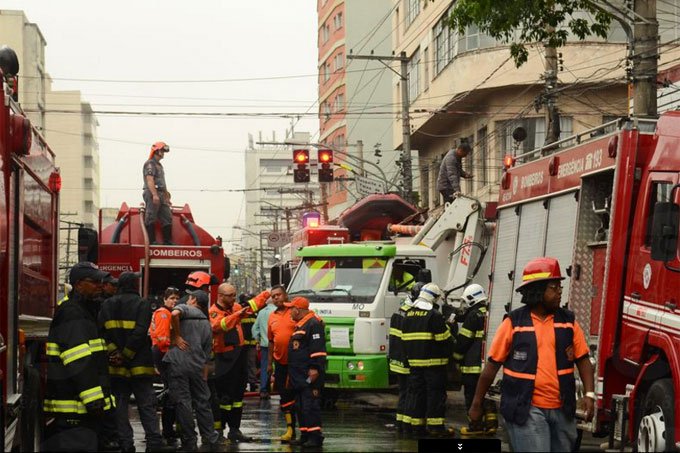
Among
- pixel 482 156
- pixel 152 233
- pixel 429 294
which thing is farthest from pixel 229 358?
pixel 482 156

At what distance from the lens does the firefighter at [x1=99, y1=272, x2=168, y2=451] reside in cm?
1252

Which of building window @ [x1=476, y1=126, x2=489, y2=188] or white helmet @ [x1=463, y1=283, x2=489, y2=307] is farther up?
building window @ [x1=476, y1=126, x2=489, y2=188]

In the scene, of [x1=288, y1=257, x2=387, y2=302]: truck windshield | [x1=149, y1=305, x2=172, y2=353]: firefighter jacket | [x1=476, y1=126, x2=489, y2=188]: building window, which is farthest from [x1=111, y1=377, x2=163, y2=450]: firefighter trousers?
[x1=476, y1=126, x2=489, y2=188]: building window

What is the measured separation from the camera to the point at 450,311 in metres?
17.2

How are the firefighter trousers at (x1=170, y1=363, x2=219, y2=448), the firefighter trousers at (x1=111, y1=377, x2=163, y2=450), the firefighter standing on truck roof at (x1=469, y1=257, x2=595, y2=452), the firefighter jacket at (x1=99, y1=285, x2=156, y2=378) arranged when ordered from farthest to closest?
the firefighter trousers at (x1=170, y1=363, x2=219, y2=448) → the firefighter trousers at (x1=111, y1=377, x2=163, y2=450) → the firefighter jacket at (x1=99, y1=285, x2=156, y2=378) → the firefighter standing on truck roof at (x1=469, y1=257, x2=595, y2=452)

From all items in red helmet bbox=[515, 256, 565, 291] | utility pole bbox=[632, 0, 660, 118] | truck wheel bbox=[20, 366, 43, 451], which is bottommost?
truck wheel bbox=[20, 366, 43, 451]

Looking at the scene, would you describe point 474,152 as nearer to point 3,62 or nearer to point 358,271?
point 358,271

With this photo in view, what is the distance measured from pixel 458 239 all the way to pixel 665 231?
9207 mm

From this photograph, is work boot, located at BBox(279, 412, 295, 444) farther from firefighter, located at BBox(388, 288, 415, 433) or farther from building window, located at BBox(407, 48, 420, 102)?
building window, located at BBox(407, 48, 420, 102)

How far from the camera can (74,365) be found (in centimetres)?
952

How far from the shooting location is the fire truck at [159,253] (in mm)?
22203

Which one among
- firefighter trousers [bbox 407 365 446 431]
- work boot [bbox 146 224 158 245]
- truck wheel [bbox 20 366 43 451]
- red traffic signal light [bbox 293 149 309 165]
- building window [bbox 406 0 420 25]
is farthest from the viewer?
building window [bbox 406 0 420 25]

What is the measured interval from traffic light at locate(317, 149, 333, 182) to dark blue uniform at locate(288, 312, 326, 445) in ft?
65.7

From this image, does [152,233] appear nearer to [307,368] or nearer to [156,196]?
[156,196]
